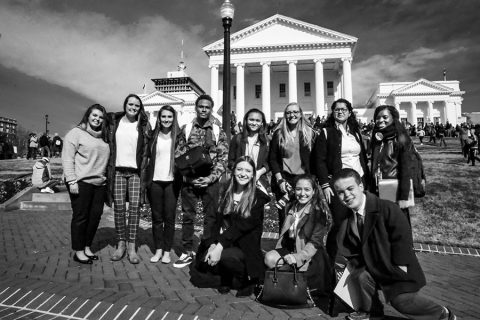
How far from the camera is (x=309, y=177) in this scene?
140 inches

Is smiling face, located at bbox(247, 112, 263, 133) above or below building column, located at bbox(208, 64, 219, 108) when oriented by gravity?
below

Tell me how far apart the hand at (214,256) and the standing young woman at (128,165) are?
1.49m

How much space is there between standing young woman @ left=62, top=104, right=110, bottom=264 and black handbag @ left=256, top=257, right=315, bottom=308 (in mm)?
Answer: 2715

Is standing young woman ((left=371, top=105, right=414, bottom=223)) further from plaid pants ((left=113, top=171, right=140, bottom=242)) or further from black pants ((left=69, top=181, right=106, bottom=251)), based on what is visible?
black pants ((left=69, top=181, right=106, bottom=251))

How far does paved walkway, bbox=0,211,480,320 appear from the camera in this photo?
288cm

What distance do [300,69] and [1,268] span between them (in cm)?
4921

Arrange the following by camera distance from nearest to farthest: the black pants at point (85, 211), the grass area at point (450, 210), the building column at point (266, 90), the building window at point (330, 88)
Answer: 1. the black pants at point (85, 211)
2. the grass area at point (450, 210)
3. the building column at point (266, 90)
4. the building window at point (330, 88)

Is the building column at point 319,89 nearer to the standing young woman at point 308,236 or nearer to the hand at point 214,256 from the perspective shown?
the standing young woman at point 308,236

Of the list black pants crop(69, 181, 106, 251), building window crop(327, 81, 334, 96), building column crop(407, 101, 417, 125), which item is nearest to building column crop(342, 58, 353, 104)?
building window crop(327, 81, 334, 96)

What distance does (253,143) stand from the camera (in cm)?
445

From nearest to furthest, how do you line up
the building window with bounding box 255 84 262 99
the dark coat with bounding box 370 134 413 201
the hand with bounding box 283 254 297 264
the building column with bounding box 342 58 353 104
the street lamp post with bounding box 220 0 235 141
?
1. the hand with bounding box 283 254 297 264
2. the dark coat with bounding box 370 134 413 201
3. the street lamp post with bounding box 220 0 235 141
4. the building column with bounding box 342 58 353 104
5. the building window with bounding box 255 84 262 99

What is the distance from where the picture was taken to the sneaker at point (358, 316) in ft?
9.10

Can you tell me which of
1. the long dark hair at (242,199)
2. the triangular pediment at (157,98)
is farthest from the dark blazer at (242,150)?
the triangular pediment at (157,98)

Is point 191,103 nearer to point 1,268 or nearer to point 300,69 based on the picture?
point 300,69
